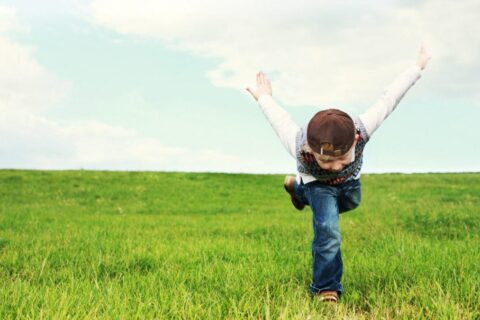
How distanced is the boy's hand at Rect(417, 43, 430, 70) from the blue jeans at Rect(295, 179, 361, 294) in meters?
1.33

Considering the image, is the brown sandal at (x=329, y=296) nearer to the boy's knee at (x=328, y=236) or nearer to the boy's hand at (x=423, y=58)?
the boy's knee at (x=328, y=236)

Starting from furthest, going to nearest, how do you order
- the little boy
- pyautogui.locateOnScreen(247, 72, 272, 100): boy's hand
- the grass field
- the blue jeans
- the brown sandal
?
pyautogui.locateOnScreen(247, 72, 272, 100): boy's hand, the blue jeans, the brown sandal, the little boy, the grass field

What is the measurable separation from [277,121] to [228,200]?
14.6 m

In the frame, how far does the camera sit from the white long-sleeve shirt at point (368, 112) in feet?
14.4

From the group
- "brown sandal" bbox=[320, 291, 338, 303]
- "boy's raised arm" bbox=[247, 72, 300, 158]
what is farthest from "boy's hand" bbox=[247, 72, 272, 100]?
"brown sandal" bbox=[320, 291, 338, 303]

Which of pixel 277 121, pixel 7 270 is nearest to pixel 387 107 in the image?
pixel 277 121

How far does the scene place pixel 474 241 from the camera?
7.07 m

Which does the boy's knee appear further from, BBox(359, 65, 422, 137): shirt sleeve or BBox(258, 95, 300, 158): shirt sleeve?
BBox(359, 65, 422, 137): shirt sleeve

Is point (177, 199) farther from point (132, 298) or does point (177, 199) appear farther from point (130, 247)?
point (132, 298)

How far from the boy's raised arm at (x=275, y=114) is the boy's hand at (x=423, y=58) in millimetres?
1384

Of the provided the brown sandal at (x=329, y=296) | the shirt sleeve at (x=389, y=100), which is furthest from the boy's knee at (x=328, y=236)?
the shirt sleeve at (x=389, y=100)

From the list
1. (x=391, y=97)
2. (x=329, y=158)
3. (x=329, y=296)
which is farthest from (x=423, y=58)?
(x=329, y=296)

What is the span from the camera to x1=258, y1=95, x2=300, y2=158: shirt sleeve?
172 inches

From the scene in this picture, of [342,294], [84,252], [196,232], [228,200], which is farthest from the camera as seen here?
[228,200]
